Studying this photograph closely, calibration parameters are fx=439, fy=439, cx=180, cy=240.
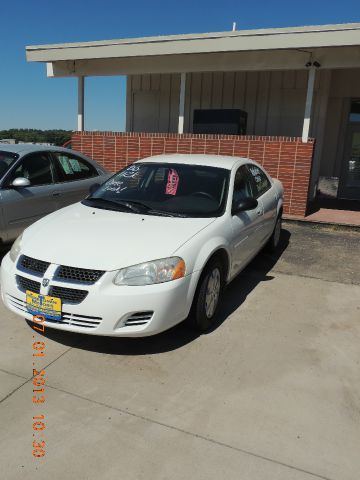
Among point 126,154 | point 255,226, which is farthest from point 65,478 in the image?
point 126,154

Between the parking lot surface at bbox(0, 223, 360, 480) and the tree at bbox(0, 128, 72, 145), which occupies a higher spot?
Answer: the tree at bbox(0, 128, 72, 145)

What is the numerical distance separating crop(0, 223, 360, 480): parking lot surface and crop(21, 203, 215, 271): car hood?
0.76m

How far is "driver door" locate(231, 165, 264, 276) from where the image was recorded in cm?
430

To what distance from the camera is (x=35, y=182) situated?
5863mm

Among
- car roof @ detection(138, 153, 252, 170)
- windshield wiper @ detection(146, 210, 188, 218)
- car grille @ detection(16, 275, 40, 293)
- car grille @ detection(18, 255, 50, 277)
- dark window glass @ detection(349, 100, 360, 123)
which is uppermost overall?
dark window glass @ detection(349, 100, 360, 123)

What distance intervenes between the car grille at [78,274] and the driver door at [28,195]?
2487mm

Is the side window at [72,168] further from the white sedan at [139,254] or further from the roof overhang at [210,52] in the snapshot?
the roof overhang at [210,52]

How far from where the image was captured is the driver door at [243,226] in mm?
4301

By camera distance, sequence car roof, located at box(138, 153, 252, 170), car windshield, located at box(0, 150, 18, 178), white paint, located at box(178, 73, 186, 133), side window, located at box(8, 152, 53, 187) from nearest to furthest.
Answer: car roof, located at box(138, 153, 252, 170)
car windshield, located at box(0, 150, 18, 178)
side window, located at box(8, 152, 53, 187)
white paint, located at box(178, 73, 186, 133)

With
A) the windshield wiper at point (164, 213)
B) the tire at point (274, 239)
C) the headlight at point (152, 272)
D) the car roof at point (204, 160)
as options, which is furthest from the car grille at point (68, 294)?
the tire at point (274, 239)

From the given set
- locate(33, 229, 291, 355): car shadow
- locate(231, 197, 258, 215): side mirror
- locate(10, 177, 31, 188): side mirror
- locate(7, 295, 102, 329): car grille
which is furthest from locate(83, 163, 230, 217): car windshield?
locate(7, 295, 102, 329): car grille

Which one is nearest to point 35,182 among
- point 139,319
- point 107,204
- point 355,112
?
point 107,204

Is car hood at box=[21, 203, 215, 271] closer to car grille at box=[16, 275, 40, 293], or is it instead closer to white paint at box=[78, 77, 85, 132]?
car grille at box=[16, 275, 40, 293]

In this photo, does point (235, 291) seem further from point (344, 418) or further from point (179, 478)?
point (179, 478)
